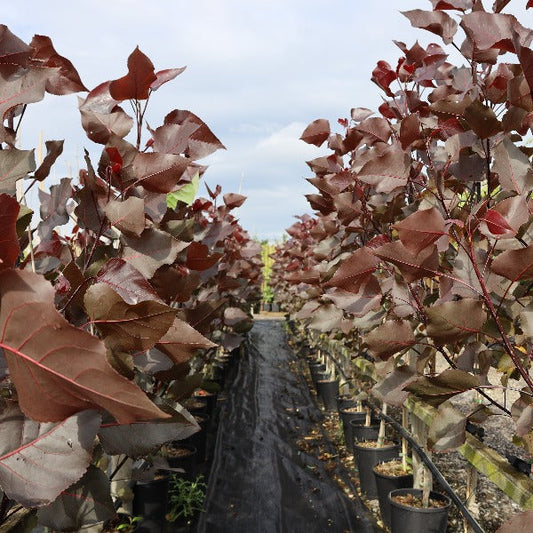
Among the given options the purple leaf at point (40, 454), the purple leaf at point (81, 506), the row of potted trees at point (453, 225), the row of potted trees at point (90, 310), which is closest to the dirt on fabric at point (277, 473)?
the row of potted trees at point (453, 225)

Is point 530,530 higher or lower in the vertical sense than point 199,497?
higher

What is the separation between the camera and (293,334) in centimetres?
1241

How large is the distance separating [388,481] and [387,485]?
3 cm

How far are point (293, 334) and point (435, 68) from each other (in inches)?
424

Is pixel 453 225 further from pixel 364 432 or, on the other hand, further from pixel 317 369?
pixel 317 369

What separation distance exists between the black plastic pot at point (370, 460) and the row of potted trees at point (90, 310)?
2.04m

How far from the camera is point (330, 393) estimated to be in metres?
5.80

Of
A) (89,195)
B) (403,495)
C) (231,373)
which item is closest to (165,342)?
(89,195)

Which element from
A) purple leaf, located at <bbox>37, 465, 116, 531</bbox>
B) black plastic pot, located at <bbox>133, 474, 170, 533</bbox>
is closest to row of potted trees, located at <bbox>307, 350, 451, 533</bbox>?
black plastic pot, located at <bbox>133, 474, 170, 533</bbox>

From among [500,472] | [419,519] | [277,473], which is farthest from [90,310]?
[277,473]

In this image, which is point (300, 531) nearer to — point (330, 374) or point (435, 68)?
point (435, 68)

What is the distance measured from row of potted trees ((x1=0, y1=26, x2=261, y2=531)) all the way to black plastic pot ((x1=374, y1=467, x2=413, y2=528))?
1.72 meters

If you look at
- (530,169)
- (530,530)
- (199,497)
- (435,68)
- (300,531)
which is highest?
(435,68)

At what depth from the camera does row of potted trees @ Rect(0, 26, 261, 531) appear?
0.50m
